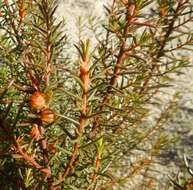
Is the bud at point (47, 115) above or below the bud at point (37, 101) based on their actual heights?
below

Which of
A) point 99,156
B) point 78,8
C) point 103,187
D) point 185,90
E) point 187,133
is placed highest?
point 78,8

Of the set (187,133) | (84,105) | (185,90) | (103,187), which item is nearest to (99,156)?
(84,105)

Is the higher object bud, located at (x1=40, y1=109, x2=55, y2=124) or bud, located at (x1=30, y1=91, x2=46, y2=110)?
bud, located at (x1=30, y1=91, x2=46, y2=110)

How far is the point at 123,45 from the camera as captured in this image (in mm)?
873

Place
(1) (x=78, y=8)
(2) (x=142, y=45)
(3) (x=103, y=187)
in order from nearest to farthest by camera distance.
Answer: (2) (x=142, y=45) < (3) (x=103, y=187) < (1) (x=78, y=8)

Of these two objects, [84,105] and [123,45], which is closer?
[84,105]

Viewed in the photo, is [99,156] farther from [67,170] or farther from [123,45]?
[123,45]

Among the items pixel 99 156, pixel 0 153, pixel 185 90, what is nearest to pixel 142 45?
pixel 99 156

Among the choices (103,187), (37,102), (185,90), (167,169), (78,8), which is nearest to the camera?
(37,102)

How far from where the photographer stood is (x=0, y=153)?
706mm

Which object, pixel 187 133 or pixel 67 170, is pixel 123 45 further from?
pixel 187 133

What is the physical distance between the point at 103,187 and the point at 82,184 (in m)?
0.19

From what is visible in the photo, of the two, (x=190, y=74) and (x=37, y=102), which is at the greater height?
(x=190, y=74)

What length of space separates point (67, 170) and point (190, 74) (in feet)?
6.35
